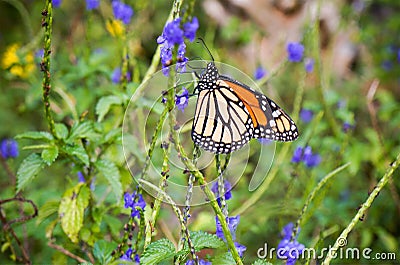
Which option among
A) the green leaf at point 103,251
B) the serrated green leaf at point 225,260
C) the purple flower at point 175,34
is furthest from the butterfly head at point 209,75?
the green leaf at point 103,251

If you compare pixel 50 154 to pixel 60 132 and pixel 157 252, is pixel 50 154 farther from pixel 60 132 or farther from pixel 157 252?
pixel 157 252

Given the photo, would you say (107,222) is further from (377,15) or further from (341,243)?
(377,15)

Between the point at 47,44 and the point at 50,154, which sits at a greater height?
the point at 47,44

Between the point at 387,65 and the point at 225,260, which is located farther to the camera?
the point at 387,65

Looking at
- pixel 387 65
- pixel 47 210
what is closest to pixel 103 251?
pixel 47 210

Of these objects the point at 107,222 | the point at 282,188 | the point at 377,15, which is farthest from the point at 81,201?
the point at 377,15

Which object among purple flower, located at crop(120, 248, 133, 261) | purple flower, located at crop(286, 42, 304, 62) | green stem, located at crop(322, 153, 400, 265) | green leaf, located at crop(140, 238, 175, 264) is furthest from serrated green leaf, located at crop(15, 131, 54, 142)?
purple flower, located at crop(286, 42, 304, 62)
